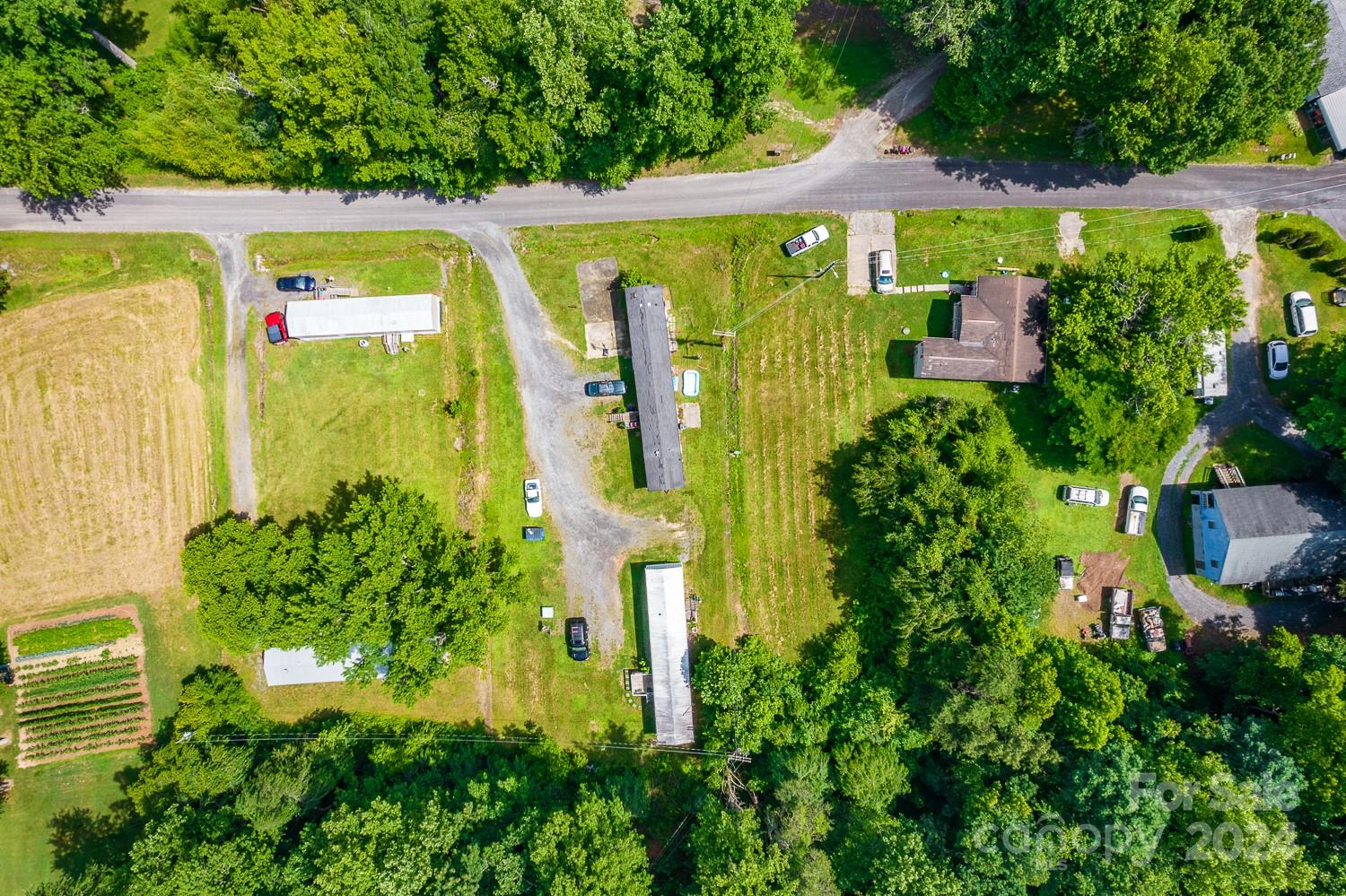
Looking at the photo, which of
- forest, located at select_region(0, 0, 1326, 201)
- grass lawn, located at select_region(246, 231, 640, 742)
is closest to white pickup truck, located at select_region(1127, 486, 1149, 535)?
forest, located at select_region(0, 0, 1326, 201)

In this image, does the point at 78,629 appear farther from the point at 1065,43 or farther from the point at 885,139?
the point at 1065,43

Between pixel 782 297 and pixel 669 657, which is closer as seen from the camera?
pixel 669 657

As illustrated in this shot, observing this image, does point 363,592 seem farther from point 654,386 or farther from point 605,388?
point 654,386

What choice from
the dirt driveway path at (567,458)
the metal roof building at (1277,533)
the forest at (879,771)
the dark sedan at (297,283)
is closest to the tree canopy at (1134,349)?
the forest at (879,771)

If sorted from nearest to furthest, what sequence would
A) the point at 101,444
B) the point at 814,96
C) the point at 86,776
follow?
the point at 814,96 → the point at 101,444 → the point at 86,776

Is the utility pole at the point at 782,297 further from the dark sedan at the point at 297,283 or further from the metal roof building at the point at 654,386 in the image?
the dark sedan at the point at 297,283

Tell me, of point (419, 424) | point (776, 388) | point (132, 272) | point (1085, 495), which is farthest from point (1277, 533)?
point (132, 272)

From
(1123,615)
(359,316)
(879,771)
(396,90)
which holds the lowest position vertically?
(879,771)
